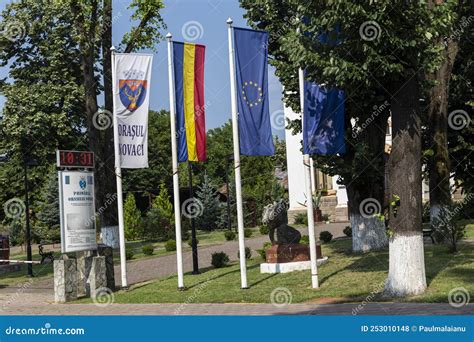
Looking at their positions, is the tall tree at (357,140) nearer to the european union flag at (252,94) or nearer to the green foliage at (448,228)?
the european union flag at (252,94)

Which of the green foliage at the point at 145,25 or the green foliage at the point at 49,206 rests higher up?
the green foliage at the point at 145,25

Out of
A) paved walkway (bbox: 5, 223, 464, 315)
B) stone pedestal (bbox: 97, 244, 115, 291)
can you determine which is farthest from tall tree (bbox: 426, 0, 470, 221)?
stone pedestal (bbox: 97, 244, 115, 291)

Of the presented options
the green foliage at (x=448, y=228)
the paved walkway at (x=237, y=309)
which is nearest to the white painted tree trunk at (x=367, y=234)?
the green foliage at (x=448, y=228)

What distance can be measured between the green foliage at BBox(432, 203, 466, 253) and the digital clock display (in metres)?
10.8

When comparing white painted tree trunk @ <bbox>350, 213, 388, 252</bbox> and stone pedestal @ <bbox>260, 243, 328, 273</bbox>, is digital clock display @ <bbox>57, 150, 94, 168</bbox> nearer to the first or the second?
stone pedestal @ <bbox>260, 243, 328, 273</bbox>

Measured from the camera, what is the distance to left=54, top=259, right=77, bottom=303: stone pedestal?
755 inches

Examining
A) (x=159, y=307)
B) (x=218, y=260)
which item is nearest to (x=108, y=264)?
(x=159, y=307)

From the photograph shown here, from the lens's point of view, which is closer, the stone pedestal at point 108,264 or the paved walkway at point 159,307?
the paved walkway at point 159,307

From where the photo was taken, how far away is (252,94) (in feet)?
60.1

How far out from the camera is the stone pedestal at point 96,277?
19625 millimetres

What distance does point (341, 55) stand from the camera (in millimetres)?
15602

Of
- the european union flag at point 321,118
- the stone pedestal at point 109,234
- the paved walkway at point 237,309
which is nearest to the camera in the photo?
the paved walkway at point 237,309

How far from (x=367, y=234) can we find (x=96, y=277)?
353 inches

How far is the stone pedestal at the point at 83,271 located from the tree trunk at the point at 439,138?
39.3 ft
